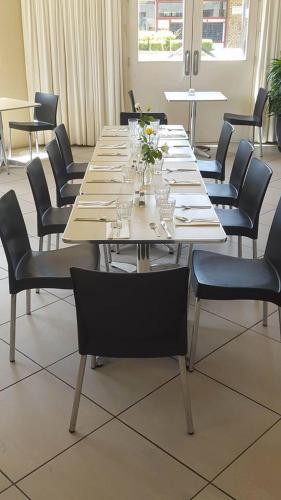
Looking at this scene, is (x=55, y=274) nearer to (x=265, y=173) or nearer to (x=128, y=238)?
(x=128, y=238)

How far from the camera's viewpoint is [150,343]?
190 centimetres

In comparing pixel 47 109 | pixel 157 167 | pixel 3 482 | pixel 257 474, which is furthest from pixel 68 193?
pixel 47 109

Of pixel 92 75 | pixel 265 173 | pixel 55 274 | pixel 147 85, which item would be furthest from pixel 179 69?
pixel 55 274

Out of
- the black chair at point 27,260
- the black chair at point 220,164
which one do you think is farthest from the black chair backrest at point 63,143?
the black chair at point 27,260

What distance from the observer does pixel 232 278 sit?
2.36 metres

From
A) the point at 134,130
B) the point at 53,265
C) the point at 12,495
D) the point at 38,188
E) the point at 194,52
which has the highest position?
the point at 194,52

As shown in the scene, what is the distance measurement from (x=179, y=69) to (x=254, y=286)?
17.2 feet

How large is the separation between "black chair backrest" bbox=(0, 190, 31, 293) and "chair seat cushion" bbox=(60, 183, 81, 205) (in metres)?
0.97

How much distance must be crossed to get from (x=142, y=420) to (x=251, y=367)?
63 cm

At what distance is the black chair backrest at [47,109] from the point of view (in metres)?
5.87

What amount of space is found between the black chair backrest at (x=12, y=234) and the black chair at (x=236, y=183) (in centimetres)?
142

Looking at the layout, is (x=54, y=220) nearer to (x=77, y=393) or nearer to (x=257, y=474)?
(x=77, y=393)

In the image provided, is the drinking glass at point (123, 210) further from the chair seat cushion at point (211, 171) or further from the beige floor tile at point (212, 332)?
the chair seat cushion at point (211, 171)

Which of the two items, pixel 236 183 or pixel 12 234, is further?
pixel 236 183
